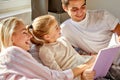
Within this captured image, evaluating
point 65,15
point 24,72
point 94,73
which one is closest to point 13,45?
Result: point 24,72

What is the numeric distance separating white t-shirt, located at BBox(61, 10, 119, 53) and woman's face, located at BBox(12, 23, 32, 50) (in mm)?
473

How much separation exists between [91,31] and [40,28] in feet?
1.54

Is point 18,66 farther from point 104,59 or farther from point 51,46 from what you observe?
point 104,59

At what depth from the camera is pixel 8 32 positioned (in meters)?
1.24

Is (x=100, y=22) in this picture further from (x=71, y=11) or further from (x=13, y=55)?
(x=13, y=55)

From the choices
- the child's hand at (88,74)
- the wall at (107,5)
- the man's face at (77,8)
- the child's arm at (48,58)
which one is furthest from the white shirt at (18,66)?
the wall at (107,5)

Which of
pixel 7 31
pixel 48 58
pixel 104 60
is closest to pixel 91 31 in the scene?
pixel 104 60

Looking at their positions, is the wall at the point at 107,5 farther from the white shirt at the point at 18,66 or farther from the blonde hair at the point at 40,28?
the white shirt at the point at 18,66

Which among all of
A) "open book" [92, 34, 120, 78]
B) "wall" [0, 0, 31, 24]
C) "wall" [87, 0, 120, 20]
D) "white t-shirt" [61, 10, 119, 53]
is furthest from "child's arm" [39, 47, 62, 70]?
"wall" [87, 0, 120, 20]

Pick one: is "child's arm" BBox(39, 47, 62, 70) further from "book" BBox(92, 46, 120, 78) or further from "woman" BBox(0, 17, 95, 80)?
"book" BBox(92, 46, 120, 78)

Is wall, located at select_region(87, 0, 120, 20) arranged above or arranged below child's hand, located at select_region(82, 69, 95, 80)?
above

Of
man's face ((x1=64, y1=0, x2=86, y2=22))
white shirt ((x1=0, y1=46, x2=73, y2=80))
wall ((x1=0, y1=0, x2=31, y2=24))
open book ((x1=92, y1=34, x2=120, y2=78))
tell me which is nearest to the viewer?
white shirt ((x1=0, y1=46, x2=73, y2=80))

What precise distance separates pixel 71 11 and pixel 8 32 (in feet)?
1.81

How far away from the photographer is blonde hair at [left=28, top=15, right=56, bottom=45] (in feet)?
4.61
